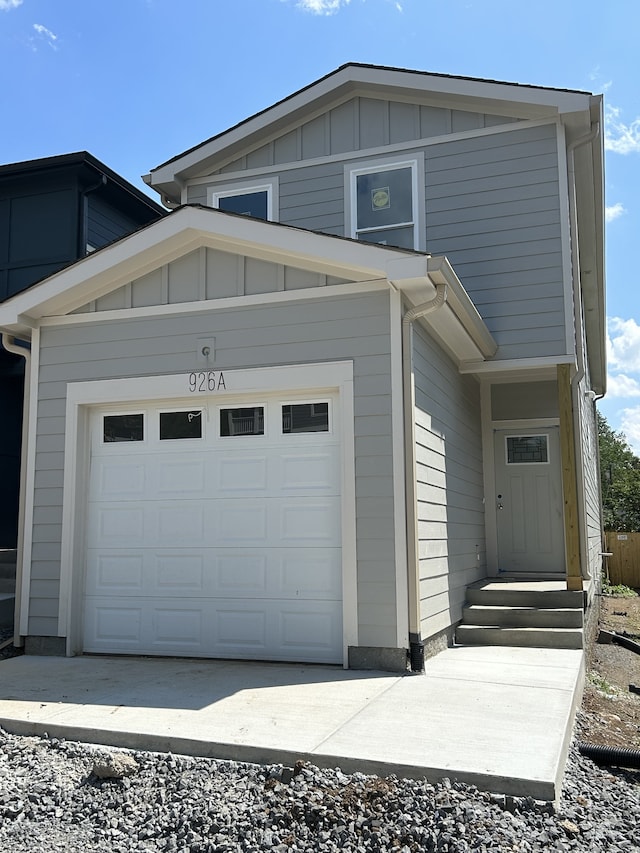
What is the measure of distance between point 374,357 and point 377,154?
12.9 feet

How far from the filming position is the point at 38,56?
993 cm

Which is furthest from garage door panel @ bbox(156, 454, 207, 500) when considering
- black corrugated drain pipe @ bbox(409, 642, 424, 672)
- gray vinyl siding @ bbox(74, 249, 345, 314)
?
black corrugated drain pipe @ bbox(409, 642, 424, 672)

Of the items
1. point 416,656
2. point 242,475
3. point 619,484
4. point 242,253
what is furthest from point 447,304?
point 619,484

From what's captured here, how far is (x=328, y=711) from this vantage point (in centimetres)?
469

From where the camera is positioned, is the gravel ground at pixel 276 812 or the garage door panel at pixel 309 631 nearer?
the gravel ground at pixel 276 812

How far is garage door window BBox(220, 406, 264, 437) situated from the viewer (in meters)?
6.70

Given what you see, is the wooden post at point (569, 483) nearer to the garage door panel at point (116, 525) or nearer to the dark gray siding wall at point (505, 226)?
the dark gray siding wall at point (505, 226)

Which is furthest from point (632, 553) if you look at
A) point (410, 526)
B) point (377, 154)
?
point (410, 526)

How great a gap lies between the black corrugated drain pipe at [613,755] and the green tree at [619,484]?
20385mm

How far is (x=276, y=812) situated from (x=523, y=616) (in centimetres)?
485

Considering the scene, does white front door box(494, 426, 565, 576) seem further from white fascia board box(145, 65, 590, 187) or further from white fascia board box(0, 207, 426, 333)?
white fascia board box(0, 207, 426, 333)

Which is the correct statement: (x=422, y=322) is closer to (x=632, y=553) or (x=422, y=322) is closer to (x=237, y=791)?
(x=237, y=791)

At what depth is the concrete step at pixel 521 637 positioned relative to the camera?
7215mm

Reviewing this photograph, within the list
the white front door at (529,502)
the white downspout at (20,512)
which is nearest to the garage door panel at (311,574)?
the white downspout at (20,512)
